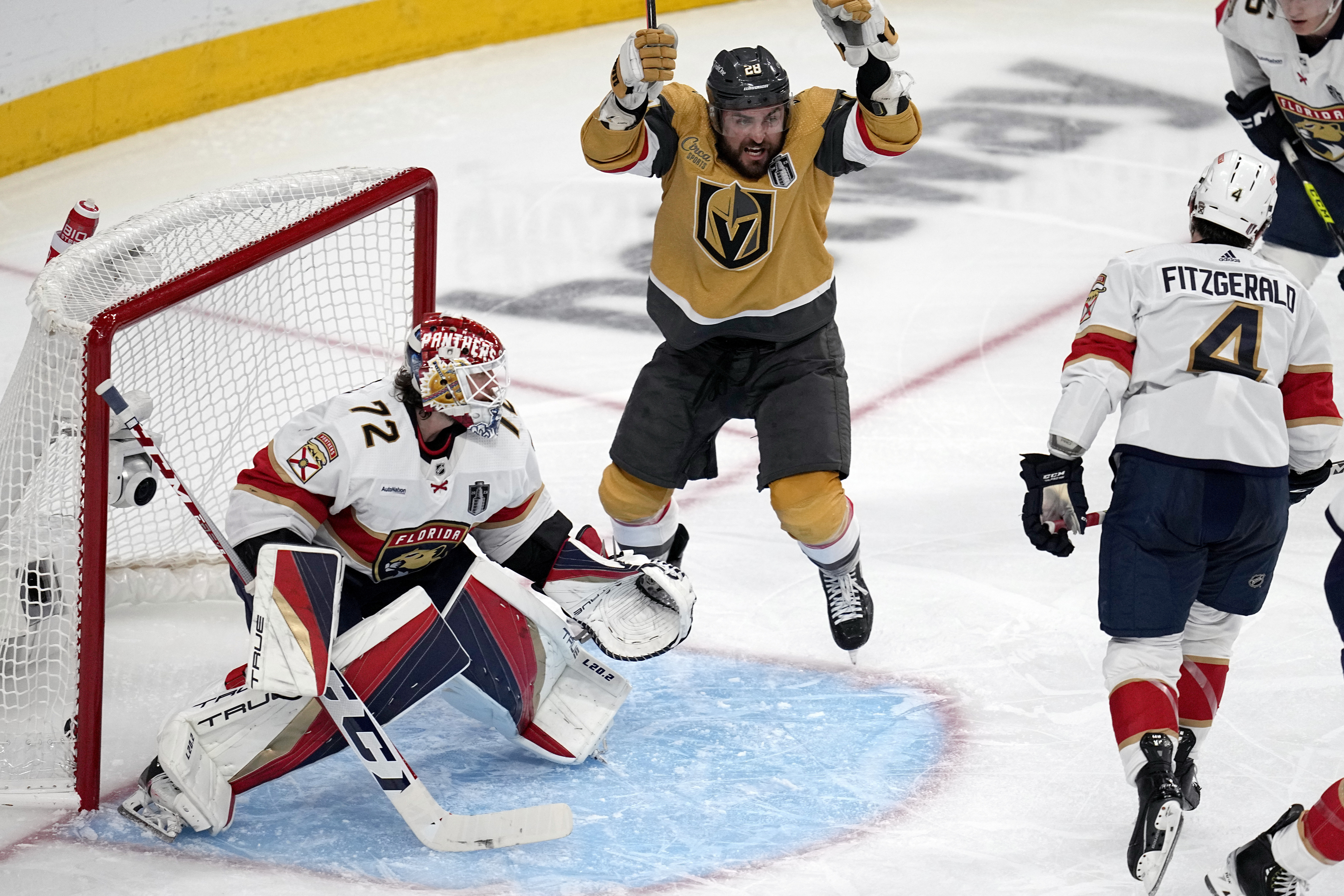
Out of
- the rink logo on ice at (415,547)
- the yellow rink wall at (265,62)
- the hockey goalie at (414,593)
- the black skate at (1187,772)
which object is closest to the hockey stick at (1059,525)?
the black skate at (1187,772)

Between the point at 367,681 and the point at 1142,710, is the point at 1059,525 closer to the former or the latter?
the point at 1142,710

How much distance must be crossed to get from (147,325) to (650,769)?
52.4 inches

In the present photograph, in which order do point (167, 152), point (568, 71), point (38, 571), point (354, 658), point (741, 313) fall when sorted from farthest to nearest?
point (568, 71) < point (167, 152) < point (741, 313) < point (38, 571) < point (354, 658)

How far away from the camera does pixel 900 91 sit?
3057mm

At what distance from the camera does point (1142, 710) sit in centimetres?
265

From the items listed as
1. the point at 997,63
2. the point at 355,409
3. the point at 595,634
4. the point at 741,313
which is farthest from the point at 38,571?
the point at 997,63

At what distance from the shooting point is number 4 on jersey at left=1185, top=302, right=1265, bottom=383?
Answer: 2.63 m

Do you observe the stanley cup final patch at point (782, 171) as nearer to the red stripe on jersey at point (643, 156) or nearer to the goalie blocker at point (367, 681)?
the red stripe on jersey at point (643, 156)

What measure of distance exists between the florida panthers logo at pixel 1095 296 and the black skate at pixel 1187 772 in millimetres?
732

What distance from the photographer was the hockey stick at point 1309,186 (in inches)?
163

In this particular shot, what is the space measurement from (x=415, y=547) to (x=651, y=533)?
0.72 m

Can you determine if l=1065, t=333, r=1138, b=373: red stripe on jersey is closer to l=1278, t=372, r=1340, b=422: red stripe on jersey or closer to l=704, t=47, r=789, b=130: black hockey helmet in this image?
l=1278, t=372, r=1340, b=422: red stripe on jersey

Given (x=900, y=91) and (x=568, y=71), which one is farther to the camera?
(x=568, y=71)

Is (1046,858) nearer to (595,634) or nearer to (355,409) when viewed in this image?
(595,634)
